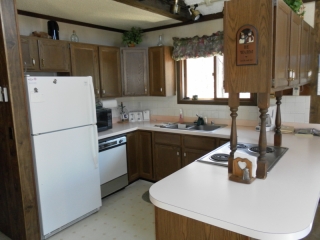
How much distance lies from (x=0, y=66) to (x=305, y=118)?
3319mm

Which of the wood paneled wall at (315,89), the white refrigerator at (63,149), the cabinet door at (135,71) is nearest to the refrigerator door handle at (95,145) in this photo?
the white refrigerator at (63,149)

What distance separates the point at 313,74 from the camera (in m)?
3.01

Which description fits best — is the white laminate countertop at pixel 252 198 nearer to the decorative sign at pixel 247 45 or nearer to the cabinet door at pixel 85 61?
the decorative sign at pixel 247 45

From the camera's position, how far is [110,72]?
3850mm

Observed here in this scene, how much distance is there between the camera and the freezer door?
8.25ft

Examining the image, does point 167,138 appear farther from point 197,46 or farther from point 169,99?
point 197,46

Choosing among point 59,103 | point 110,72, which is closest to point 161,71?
point 110,72

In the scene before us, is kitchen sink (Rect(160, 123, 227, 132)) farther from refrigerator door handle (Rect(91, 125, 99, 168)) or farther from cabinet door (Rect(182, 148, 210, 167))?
refrigerator door handle (Rect(91, 125, 99, 168))

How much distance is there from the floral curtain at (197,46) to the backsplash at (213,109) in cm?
73

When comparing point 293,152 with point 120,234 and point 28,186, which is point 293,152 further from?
point 28,186

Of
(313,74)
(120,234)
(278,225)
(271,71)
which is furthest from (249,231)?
(313,74)

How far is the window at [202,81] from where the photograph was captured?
12.3 ft

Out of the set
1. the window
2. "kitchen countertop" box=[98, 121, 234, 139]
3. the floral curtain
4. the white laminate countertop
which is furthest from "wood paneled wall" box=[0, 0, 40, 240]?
the window

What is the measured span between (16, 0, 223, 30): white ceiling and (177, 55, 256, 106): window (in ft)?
2.24
